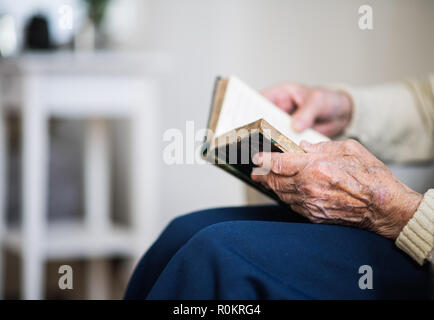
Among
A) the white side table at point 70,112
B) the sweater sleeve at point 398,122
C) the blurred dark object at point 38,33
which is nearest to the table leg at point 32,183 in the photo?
the white side table at point 70,112

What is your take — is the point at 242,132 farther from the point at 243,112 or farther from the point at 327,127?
the point at 327,127

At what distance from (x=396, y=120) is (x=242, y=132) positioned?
1.37ft

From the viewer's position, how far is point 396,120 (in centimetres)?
73

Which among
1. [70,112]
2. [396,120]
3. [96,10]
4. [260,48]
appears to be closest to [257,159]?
[396,120]

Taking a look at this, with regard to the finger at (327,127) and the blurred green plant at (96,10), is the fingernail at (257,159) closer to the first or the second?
the finger at (327,127)

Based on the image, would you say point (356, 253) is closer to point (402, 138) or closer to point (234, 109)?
point (234, 109)

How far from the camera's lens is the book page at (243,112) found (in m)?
0.53

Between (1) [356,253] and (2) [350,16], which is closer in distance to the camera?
(1) [356,253]

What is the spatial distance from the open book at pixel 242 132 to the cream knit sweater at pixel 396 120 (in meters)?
0.16

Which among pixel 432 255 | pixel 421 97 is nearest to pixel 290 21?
pixel 421 97

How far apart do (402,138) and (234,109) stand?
1.16ft

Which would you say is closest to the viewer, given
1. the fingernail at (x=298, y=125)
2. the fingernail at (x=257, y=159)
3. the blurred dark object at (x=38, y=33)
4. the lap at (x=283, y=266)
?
the lap at (x=283, y=266)
